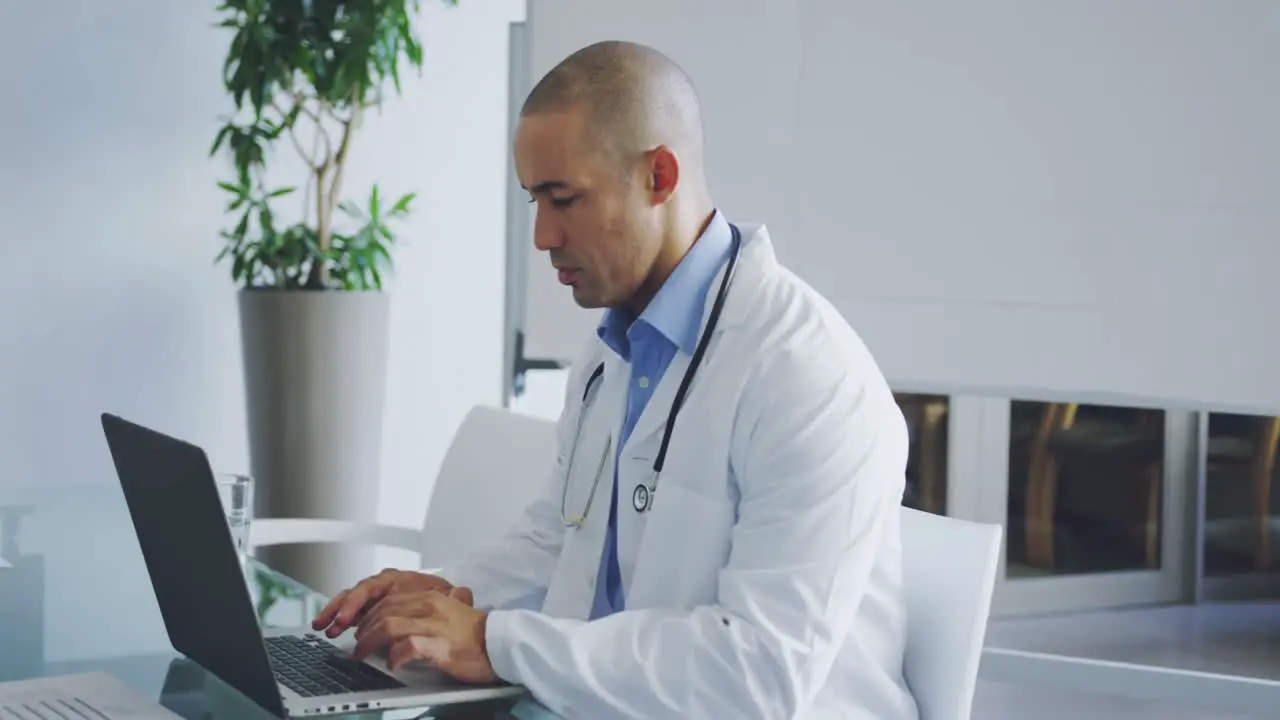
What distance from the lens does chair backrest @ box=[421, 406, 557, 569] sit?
246 cm

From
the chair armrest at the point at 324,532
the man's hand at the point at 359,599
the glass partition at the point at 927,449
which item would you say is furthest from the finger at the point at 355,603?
the glass partition at the point at 927,449

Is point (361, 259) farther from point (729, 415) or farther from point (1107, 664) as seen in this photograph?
point (729, 415)

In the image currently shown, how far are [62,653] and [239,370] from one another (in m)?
2.84

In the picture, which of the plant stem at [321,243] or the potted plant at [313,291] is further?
the plant stem at [321,243]

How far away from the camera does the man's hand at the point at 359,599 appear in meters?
1.65

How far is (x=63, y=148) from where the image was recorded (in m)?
4.14

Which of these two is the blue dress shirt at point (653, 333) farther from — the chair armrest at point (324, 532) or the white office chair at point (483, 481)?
the chair armrest at point (324, 532)

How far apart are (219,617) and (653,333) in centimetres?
61

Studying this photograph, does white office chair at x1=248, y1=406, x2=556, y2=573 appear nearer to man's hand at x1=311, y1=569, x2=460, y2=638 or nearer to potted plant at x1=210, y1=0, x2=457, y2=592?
man's hand at x1=311, y1=569, x2=460, y2=638

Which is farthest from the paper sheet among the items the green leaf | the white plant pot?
the green leaf

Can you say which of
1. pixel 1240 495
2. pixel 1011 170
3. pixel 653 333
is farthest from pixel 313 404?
pixel 653 333

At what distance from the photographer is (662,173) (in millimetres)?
1696

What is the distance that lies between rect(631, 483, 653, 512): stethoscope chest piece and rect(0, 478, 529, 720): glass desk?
299 millimetres

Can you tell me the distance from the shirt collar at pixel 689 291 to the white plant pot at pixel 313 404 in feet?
7.46
